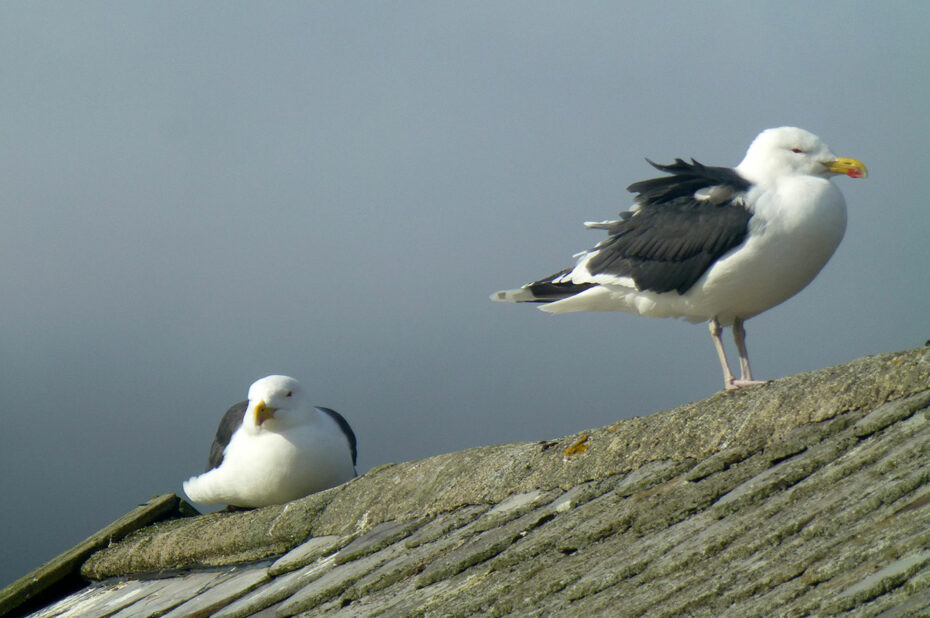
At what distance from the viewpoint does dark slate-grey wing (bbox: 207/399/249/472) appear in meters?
6.65

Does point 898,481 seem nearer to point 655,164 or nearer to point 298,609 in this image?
point 298,609

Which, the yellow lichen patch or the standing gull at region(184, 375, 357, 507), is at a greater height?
the standing gull at region(184, 375, 357, 507)

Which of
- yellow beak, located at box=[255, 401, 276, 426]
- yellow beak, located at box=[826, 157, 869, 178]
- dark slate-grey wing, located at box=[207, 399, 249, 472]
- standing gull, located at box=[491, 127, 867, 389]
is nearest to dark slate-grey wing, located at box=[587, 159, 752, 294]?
standing gull, located at box=[491, 127, 867, 389]

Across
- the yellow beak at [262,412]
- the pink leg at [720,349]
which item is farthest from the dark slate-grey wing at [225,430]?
the pink leg at [720,349]

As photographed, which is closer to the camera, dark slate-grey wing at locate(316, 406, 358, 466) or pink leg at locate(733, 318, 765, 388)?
pink leg at locate(733, 318, 765, 388)

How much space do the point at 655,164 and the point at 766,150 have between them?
1.92 ft

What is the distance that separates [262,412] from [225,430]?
67 centimetres

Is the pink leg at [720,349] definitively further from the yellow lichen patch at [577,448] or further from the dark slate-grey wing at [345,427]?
the dark slate-grey wing at [345,427]

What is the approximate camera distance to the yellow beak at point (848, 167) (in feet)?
18.4

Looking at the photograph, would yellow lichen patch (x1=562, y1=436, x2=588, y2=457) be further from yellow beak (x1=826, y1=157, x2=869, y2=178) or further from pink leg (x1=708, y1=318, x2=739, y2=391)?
yellow beak (x1=826, y1=157, x2=869, y2=178)

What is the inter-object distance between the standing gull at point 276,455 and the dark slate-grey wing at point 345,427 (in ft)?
0.34

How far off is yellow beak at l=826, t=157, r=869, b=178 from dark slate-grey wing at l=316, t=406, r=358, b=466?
132 inches

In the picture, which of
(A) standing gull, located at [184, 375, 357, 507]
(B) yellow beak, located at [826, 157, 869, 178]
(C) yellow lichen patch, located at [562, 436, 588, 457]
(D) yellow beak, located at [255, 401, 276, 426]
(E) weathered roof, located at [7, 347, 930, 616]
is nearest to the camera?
(E) weathered roof, located at [7, 347, 930, 616]

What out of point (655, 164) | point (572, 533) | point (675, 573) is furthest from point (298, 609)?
point (655, 164)
